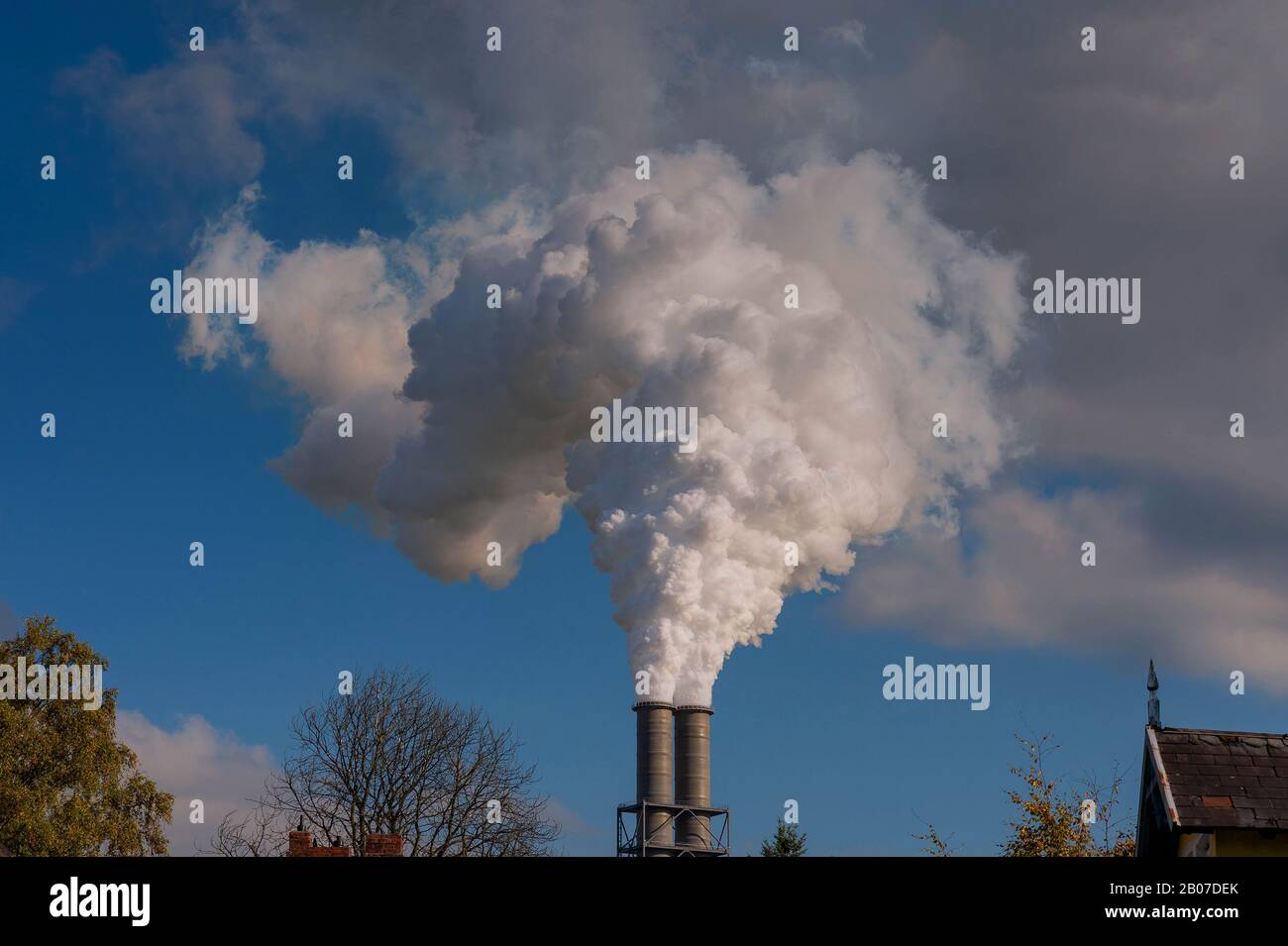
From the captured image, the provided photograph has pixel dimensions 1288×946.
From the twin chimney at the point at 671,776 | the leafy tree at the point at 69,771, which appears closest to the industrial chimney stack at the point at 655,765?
the twin chimney at the point at 671,776

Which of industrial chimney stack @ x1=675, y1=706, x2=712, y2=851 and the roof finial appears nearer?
the roof finial

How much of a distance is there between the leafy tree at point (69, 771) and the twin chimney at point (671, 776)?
14848 mm

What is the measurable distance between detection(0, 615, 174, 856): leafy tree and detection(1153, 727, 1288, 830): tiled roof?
110 feet

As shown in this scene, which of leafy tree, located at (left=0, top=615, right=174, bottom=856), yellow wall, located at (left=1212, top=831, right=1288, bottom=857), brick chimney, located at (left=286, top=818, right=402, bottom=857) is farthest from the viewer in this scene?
leafy tree, located at (left=0, top=615, right=174, bottom=856)

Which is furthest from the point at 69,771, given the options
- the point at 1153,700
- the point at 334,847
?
the point at 1153,700

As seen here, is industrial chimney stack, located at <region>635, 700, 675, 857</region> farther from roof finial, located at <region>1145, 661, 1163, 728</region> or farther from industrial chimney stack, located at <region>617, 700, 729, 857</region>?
roof finial, located at <region>1145, 661, 1163, 728</region>

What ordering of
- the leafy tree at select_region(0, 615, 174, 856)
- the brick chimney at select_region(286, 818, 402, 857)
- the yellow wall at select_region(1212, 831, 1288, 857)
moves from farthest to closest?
1. the leafy tree at select_region(0, 615, 174, 856)
2. the brick chimney at select_region(286, 818, 402, 857)
3. the yellow wall at select_region(1212, 831, 1288, 857)

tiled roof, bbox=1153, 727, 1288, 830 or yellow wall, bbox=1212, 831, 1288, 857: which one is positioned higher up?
tiled roof, bbox=1153, 727, 1288, 830

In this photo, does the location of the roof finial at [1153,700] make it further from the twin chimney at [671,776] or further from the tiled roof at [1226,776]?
the twin chimney at [671,776]

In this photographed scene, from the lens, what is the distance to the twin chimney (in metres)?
48.8

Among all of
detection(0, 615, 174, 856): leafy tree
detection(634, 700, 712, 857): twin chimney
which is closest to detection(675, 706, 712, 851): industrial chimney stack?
detection(634, 700, 712, 857): twin chimney

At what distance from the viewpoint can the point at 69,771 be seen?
1764 inches

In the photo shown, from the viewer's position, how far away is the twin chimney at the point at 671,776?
48781 millimetres
